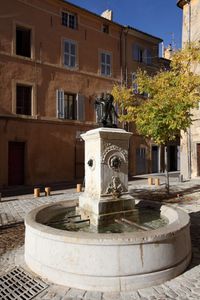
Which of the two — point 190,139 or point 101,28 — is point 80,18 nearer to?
point 101,28

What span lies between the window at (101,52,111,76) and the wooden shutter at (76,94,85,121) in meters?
2.86

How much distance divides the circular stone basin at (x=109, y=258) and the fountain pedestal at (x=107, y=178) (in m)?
1.57

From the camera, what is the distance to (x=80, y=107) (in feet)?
61.5

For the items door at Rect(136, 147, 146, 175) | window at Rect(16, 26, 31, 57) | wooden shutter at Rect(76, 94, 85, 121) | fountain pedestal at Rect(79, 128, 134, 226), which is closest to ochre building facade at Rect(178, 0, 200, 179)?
door at Rect(136, 147, 146, 175)

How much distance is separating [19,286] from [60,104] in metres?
14.6

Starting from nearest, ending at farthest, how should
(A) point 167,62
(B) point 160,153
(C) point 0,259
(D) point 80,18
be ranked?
(C) point 0,259, (D) point 80,18, (B) point 160,153, (A) point 167,62

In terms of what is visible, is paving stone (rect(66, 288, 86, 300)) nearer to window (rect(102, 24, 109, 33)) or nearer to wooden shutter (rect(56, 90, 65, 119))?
wooden shutter (rect(56, 90, 65, 119))

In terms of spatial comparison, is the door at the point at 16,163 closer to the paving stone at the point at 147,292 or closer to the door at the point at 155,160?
the door at the point at 155,160

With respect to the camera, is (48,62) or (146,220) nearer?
(146,220)

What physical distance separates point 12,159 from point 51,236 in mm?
12504

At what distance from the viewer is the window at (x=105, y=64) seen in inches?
795

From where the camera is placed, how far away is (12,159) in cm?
1597

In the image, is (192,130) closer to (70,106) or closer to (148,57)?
(70,106)

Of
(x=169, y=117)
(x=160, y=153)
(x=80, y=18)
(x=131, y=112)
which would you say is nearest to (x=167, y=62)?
(x=160, y=153)
